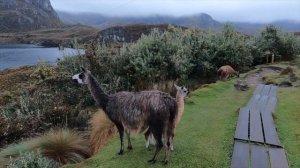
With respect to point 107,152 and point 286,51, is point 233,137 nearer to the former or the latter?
point 107,152

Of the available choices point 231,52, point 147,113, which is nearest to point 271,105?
point 147,113

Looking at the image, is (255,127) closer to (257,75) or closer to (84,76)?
(84,76)

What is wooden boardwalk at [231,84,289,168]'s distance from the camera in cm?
805

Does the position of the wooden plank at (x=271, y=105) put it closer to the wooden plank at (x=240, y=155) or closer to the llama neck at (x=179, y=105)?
the wooden plank at (x=240, y=155)

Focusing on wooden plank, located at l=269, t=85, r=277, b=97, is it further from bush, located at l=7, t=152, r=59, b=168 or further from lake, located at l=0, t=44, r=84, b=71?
lake, located at l=0, t=44, r=84, b=71

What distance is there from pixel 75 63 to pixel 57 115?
14.1 feet

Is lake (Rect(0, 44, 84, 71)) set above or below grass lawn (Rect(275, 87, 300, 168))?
below

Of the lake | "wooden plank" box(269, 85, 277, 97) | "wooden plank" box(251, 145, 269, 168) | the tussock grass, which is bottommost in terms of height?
the lake

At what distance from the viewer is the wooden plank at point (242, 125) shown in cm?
962

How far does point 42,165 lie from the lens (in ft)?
25.2

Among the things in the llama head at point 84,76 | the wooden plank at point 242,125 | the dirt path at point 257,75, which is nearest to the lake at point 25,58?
the dirt path at point 257,75

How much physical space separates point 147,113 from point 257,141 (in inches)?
123

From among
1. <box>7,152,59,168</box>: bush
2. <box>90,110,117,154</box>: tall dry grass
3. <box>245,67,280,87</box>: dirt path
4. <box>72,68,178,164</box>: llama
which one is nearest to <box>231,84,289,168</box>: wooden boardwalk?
<box>72,68,178,164</box>: llama

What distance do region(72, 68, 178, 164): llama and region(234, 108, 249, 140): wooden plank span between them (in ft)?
8.09
